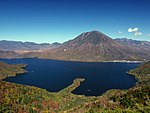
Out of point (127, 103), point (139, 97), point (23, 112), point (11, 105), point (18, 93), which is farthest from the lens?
point (18, 93)

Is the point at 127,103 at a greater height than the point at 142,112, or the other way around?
the point at 142,112

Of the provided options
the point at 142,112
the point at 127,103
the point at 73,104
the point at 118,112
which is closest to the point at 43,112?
the point at 73,104

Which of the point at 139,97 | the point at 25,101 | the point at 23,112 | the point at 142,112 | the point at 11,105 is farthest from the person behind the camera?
the point at 25,101

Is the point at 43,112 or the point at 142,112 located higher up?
the point at 142,112

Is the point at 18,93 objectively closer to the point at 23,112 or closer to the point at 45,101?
the point at 45,101

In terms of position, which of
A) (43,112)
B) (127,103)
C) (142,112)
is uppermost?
(142,112)

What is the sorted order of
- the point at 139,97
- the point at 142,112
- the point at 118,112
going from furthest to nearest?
the point at 139,97
the point at 118,112
the point at 142,112

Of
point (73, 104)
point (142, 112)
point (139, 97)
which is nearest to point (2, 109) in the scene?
point (73, 104)

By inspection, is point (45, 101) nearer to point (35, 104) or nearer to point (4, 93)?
point (35, 104)

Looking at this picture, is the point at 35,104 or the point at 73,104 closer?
Answer: the point at 35,104
